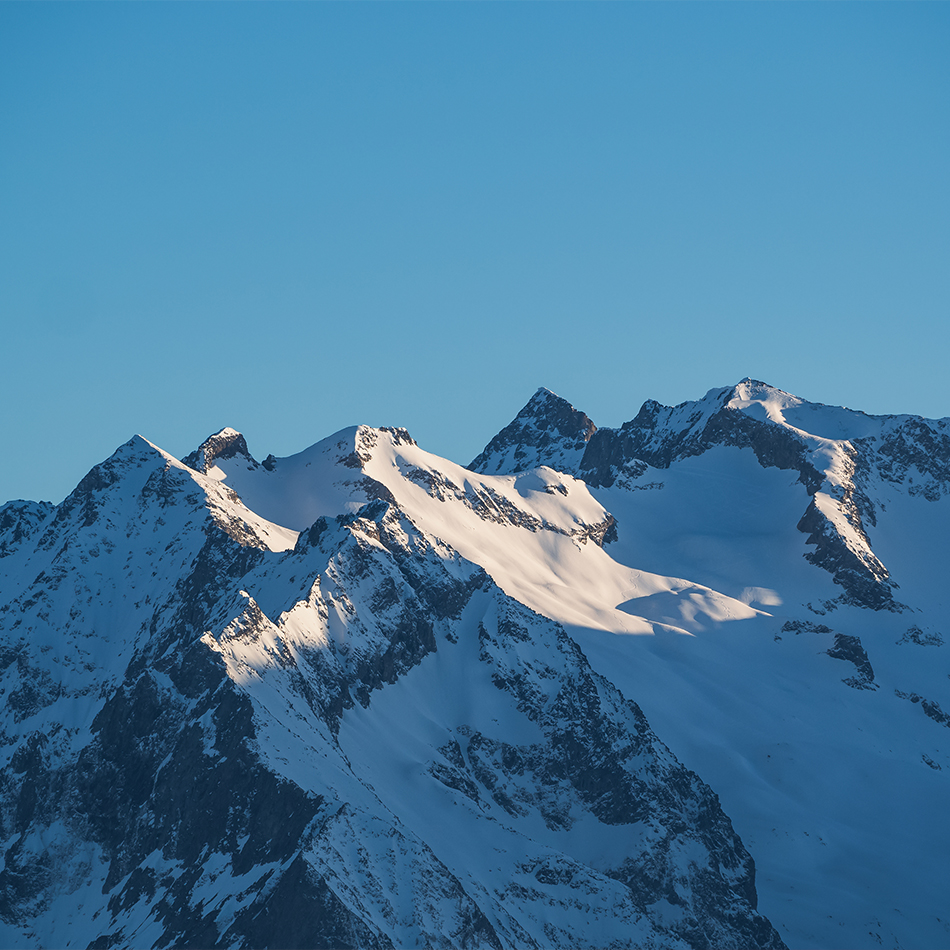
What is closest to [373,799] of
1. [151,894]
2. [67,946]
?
[151,894]

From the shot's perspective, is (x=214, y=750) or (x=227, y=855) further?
(x=214, y=750)

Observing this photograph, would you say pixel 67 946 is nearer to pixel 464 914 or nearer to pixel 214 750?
pixel 214 750

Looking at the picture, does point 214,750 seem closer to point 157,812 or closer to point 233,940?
point 157,812

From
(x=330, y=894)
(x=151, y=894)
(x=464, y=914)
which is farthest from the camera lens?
(x=151, y=894)

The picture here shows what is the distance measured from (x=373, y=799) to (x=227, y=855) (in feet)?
61.3

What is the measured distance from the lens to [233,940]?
16588cm

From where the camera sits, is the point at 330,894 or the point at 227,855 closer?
the point at 330,894

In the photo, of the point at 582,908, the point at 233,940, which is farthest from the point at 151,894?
the point at 582,908

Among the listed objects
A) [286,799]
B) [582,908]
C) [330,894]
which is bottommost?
[582,908]

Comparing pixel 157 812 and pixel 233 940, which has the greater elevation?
pixel 157 812

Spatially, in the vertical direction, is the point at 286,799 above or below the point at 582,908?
above

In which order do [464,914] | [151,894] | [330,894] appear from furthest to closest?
[151,894] < [464,914] < [330,894]

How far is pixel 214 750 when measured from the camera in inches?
7682

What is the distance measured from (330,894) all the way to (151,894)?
34286mm
